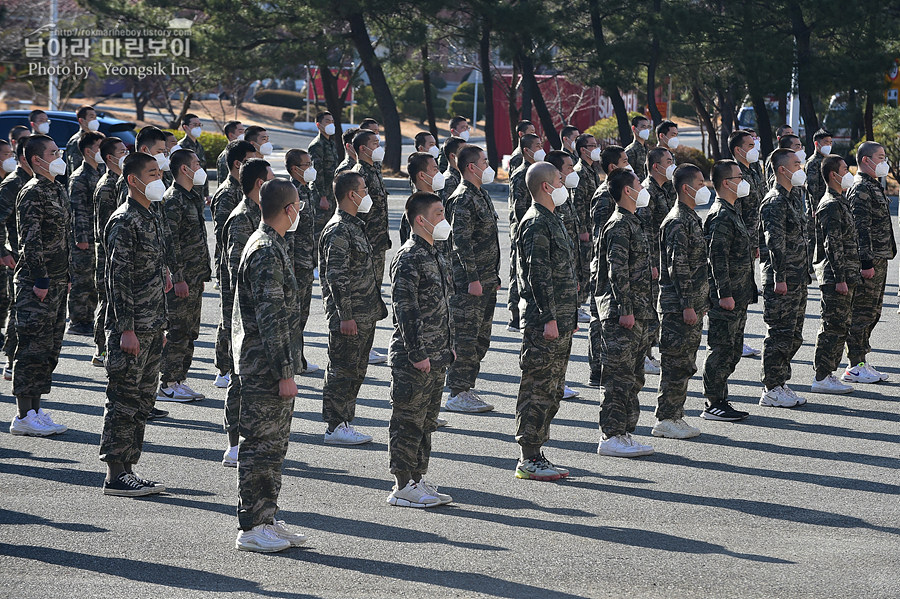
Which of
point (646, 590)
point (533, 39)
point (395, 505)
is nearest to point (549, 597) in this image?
point (646, 590)

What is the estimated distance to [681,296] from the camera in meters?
8.76

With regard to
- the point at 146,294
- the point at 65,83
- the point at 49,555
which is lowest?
the point at 49,555

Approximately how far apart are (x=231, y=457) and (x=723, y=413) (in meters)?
4.05

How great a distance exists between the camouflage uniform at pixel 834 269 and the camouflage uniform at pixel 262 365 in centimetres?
580

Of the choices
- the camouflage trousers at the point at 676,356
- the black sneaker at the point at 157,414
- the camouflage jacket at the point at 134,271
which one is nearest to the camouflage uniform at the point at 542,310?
the camouflage trousers at the point at 676,356

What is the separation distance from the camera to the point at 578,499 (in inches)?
291

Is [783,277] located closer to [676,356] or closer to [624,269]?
[676,356]

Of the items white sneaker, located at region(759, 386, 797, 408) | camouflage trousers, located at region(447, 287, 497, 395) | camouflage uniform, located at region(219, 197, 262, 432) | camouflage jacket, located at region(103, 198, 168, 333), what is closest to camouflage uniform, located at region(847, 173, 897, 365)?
white sneaker, located at region(759, 386, 797, 408)

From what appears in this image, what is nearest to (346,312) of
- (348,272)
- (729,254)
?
(348,272)

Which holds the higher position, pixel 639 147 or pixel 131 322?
pixel 639 147

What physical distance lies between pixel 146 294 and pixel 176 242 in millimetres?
2346

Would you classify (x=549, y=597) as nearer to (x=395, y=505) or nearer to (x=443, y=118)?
(x=395, y=505)

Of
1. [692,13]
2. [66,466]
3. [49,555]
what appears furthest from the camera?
[692,13]

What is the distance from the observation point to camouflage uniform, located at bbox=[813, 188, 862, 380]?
1031 cm
